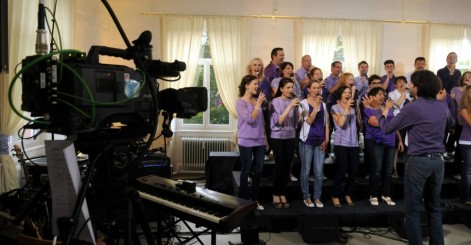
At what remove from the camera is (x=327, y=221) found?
11.2ft

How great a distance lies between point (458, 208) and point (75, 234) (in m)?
4.11

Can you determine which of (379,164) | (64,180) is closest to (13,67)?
(64,180)

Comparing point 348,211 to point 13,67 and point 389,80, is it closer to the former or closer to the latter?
point 389,80

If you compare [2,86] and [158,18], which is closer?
[2,86]

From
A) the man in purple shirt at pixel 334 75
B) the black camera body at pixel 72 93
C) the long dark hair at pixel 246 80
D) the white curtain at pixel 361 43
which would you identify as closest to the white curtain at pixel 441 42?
the white curtain at pixel 361 43

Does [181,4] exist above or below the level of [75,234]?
above

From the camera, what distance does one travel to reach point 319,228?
11.0 feet

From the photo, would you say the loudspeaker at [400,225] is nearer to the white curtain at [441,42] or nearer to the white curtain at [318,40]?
the white curtain at [318,40]

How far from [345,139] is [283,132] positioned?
70 cm

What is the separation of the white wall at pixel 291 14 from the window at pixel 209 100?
0.72 meters

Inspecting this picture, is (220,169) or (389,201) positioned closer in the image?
(389,201)

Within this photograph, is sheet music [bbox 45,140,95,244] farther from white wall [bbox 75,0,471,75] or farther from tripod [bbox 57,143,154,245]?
white wall [bbox 75,0,471,75]

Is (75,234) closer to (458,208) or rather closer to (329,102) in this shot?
(329,102)

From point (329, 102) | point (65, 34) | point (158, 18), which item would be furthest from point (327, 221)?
point (158, 18)
